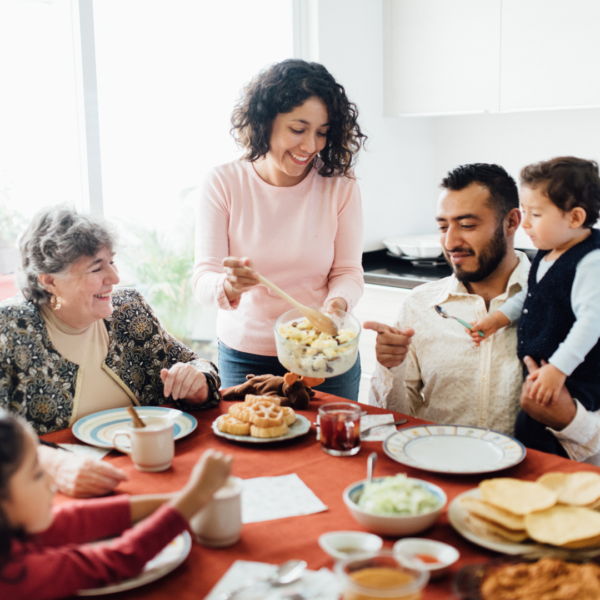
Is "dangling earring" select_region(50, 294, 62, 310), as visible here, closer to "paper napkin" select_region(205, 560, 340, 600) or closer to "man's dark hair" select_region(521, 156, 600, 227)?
"paper napkin" select_region(205, 560, 340, 600)

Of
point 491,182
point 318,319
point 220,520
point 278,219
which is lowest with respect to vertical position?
point 220,520

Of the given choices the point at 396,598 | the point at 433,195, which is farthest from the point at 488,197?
the point at 433,195

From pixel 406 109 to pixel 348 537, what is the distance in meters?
2.99

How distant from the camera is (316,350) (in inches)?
58.7

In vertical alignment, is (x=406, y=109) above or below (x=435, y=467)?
above

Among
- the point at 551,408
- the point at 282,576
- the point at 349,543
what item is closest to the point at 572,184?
the point at 551,408

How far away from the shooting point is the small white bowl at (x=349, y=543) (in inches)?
40.3

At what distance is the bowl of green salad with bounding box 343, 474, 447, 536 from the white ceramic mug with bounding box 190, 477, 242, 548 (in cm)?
19

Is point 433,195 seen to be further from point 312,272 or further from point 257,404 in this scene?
point 257,404

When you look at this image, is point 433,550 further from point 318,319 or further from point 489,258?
point 489,258

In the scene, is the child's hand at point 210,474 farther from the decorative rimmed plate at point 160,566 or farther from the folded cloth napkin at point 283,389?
the folded cloth napkin at point 283,389

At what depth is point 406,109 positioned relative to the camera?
3627mm

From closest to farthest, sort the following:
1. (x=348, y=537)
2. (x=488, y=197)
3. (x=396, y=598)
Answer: (x=396, y=598) < (x=348, y=537) < (x=488, y=197)

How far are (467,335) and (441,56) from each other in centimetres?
200
